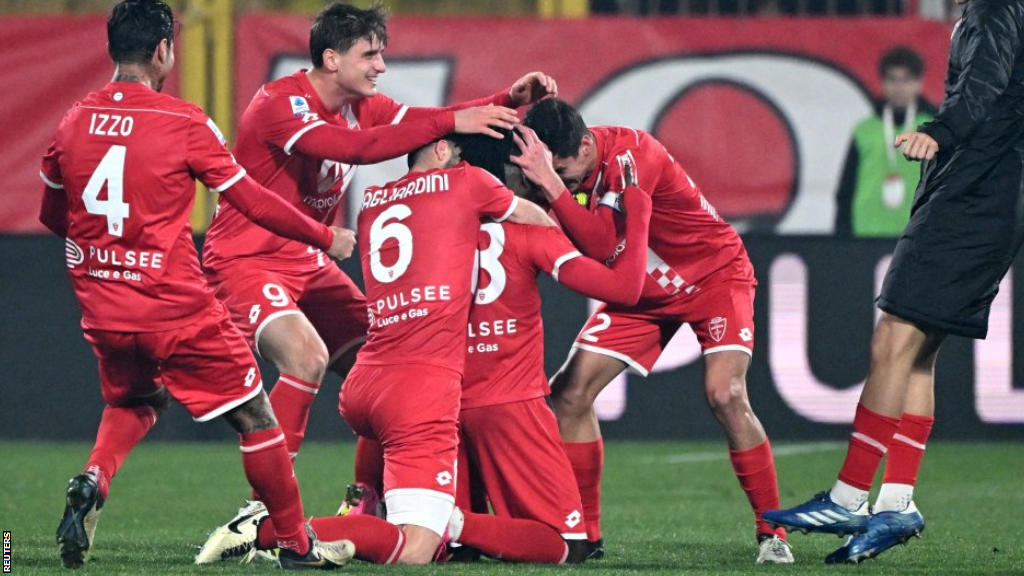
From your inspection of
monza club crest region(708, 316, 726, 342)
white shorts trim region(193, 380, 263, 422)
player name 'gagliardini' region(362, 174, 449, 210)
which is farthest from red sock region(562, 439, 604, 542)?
white shorts trim region(193, 380, 263, 422)

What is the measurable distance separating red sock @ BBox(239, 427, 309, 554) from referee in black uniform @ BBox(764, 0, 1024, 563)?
1606 mm

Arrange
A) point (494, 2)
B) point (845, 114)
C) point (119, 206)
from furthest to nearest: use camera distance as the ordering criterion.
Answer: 1. point (494, 2)
2. point (845, 114)
3. point (119, 206)

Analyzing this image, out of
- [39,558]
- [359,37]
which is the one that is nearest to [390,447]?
[39,558]

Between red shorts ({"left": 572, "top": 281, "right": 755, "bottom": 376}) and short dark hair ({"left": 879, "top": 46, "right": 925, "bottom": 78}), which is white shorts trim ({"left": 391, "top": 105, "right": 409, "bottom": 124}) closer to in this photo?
red shorts ({"left": 572, "top": 281, "right": 755, "bottom": 376})

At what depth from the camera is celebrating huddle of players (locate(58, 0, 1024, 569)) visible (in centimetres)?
498

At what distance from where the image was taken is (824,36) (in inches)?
436

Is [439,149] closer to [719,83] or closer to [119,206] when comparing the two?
[119,206]

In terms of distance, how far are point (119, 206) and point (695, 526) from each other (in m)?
2.91

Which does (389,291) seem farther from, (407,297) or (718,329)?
(718,329)

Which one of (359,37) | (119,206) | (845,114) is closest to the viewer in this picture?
(119,206)

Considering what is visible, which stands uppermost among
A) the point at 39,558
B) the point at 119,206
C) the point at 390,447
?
the point at 119,206

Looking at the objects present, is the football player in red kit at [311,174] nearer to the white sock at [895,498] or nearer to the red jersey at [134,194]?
the red jersey at [134,194]

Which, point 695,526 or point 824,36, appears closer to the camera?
point 695,526

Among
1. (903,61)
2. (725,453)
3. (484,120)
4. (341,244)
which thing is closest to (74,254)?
(341,244)
